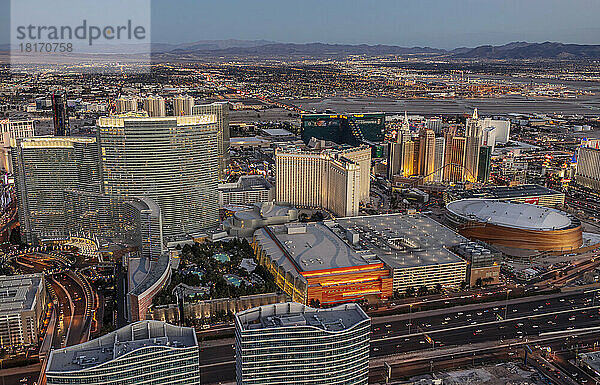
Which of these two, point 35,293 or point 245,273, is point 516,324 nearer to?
point 245,273

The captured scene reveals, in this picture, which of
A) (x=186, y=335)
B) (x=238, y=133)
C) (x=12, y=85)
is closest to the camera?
(x=186, y=335)

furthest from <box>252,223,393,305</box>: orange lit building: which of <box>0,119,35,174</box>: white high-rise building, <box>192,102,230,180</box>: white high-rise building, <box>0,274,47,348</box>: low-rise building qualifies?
<box>0,119,35,174</box>: white high-rise building

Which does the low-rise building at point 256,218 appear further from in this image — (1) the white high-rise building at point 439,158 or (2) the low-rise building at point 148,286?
(1) the white high-rise building at point 439,158

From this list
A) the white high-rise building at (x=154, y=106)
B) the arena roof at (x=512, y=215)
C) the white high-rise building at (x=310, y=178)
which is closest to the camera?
the arena roof at (x=512, y=215)

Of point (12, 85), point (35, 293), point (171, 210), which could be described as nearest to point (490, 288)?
point (171, 210)

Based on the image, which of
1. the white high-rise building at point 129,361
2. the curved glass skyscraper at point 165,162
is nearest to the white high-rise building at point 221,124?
the curved glass skyscraper at point 165,162
